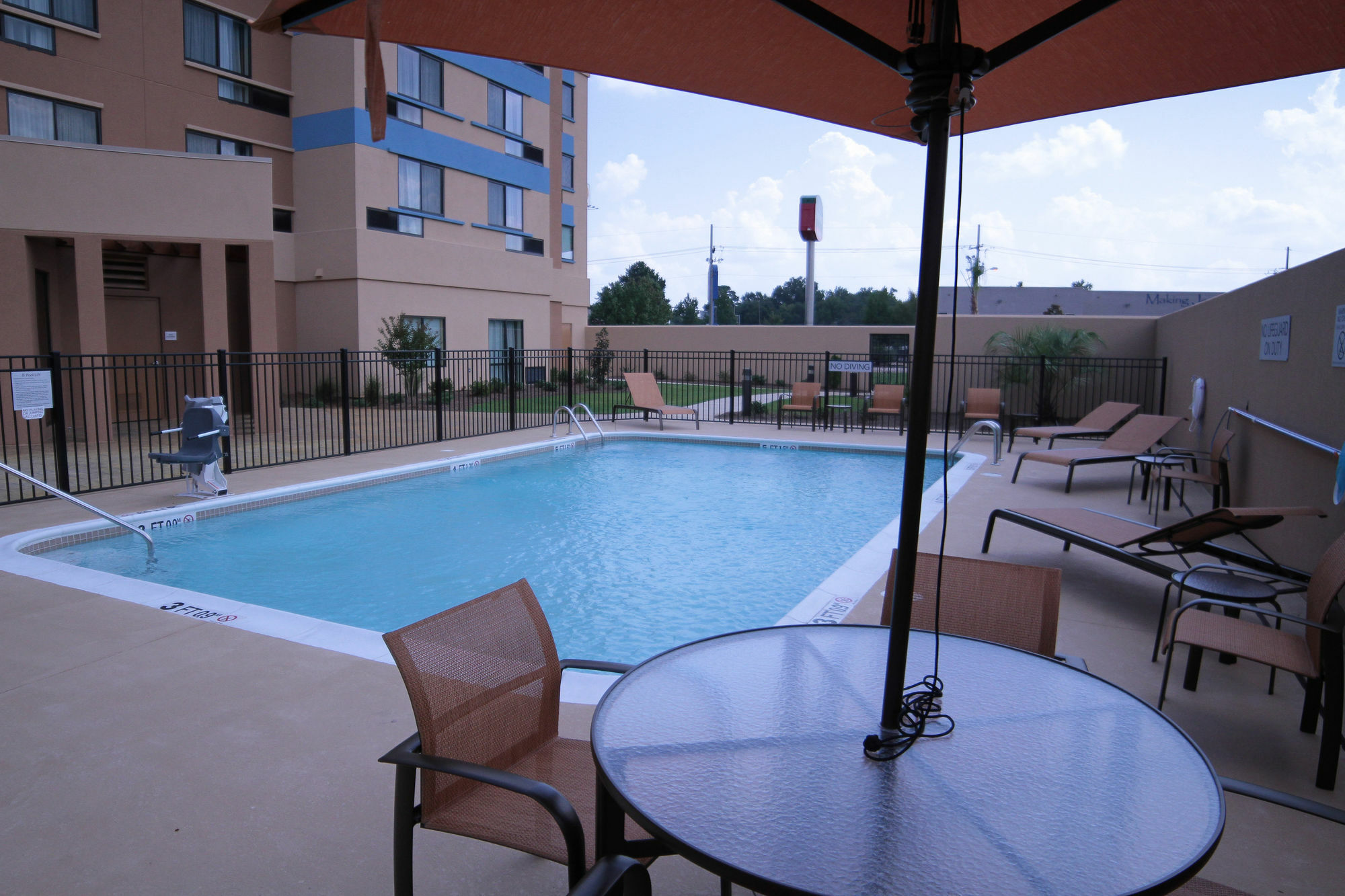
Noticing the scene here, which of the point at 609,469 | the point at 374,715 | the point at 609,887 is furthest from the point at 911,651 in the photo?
the point at 609,469

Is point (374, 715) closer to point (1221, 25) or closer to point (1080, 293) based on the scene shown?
point (1221, 25)

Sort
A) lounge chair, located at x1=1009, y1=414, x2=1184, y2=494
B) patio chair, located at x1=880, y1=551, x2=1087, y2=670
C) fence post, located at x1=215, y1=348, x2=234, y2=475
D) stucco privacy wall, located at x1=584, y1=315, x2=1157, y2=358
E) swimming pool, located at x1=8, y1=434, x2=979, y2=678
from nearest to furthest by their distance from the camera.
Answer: patio chair, located at x1=880, y1=551, x2=1087, y2=670 < swimming pool, located at x1=8, y1=434, x2=979, y2=678 < lounge chair, located at x1=1009, y1=414, x2=1184, y2=494 < fence post, located at x1=215, y1=348, x2=234, y2=475 < stucco privacy wall, located at x1=584, y1=315, x2=1157, y2=358

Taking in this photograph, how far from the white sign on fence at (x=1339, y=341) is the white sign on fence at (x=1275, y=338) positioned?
1109 millimetres

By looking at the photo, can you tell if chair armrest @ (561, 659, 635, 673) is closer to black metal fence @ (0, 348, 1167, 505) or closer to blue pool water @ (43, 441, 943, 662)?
blue pool water @ (43, 441, 943, 662)

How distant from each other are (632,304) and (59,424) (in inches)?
1939

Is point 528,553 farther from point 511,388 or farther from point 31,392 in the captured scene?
point 511,388

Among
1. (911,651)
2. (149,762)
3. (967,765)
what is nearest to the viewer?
(967,765)

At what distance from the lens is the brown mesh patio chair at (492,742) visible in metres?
1.86

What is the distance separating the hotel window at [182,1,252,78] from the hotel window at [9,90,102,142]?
2.58 meters

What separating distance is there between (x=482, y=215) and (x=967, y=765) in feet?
72.4

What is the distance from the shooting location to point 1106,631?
14.7ft

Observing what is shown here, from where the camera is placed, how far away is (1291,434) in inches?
213

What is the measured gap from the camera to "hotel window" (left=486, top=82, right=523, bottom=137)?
21.6m

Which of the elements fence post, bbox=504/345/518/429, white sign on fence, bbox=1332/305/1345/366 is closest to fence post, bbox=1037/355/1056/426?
fence post, bbox=504/345/518/429
